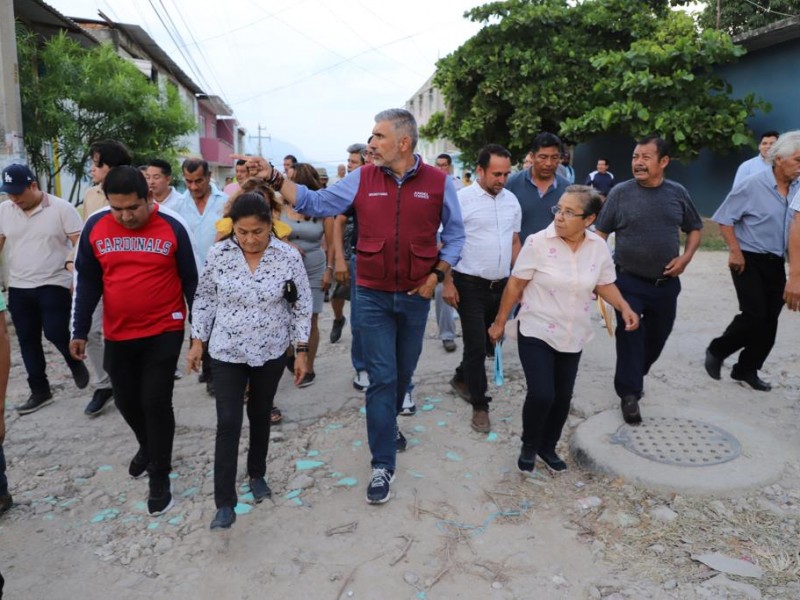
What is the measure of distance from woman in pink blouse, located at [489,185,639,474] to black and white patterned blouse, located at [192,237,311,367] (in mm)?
1251

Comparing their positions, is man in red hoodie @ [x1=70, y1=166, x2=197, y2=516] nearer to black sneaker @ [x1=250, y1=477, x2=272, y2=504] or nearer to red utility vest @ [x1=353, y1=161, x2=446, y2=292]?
black sneaker @ [x1=250, y1=477, x2=272, y2=504]

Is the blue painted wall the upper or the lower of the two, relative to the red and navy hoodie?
upper

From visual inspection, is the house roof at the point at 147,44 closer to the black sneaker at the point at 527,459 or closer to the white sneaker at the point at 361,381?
the white sneaker at the point at 361,381

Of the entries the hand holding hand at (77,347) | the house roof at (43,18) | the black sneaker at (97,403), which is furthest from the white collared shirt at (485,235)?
the house roof at (43,18)

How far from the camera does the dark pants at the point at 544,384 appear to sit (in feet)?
11.2

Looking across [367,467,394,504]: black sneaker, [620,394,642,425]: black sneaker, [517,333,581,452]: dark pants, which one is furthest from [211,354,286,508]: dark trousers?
[620,394,642,425]: black sneaker

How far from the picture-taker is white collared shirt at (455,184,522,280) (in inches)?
165

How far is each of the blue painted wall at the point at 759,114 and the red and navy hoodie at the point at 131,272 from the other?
39.8 feet

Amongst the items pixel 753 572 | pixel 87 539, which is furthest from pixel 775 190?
pixel 87 539

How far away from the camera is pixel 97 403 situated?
15.1ft

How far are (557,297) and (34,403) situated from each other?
4.00m

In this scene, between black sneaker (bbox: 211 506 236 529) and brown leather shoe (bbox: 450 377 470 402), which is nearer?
black sneaker (bbox: 211 506 236 529)

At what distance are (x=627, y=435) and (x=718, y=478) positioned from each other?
674 millimetres

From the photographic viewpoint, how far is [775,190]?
440 centimetres
